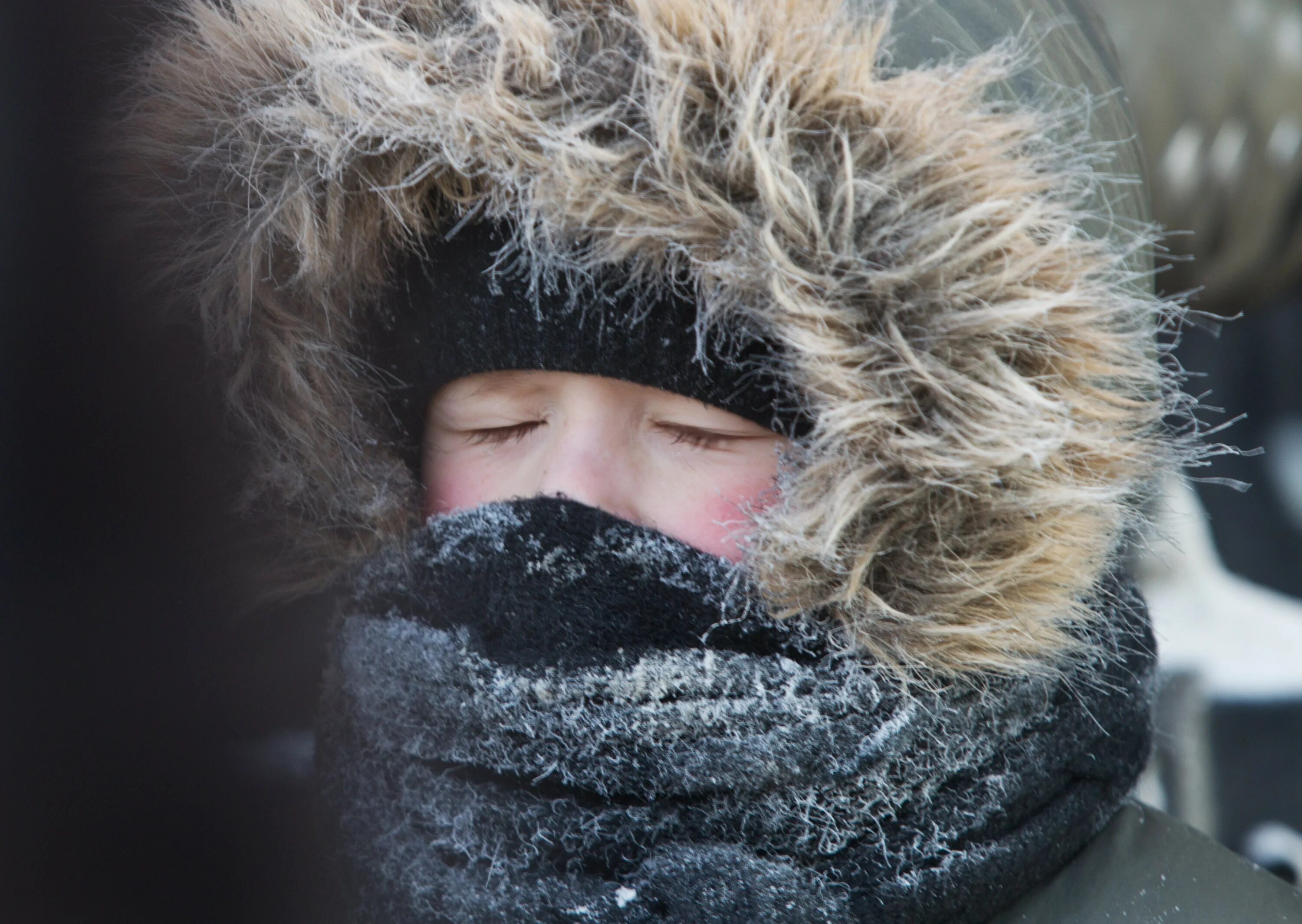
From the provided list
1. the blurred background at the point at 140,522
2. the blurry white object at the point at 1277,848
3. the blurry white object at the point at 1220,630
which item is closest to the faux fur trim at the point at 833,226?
the blurred background at the point at 140,522

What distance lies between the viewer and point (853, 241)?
2.35ft

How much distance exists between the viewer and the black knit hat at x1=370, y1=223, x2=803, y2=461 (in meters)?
0.79

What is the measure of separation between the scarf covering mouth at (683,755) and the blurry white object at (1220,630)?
114cm

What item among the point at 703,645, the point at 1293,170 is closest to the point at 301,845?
the point at 703,645

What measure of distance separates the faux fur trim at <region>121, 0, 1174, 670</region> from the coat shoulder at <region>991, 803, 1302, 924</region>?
207 mm

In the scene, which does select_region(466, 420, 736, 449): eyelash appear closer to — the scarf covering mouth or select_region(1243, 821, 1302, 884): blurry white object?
the scarf covering mouth

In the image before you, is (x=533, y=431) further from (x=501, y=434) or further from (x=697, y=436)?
(x=697, y=436)

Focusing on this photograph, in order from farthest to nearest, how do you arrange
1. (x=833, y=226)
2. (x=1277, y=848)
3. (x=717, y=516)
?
(x=1277, y=848) → (x=717, y=516) → (x=833, y=226)

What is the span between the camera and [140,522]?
2.01 feet

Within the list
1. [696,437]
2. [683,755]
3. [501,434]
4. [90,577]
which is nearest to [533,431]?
[501,434]

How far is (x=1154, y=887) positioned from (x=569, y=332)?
655mm

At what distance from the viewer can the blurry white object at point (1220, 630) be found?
183 cm

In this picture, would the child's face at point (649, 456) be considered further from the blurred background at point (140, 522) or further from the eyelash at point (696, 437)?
the blurred background at point (140, 522)

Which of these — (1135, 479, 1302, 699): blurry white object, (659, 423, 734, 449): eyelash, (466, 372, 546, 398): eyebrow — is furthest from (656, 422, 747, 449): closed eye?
(1135, 479, 1302, 699): blurry white object
